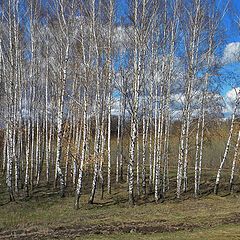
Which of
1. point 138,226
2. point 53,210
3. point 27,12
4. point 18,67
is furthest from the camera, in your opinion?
point 27,12

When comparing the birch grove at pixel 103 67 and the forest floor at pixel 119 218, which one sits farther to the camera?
the birch grove at pixel 103 67

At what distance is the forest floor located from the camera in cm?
1057

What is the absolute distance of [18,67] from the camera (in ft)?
59.8

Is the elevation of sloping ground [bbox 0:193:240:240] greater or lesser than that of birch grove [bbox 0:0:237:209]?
lesser

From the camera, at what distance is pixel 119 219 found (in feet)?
43.4

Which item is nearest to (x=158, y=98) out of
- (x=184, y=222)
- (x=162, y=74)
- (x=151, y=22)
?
(x=162, y=74)

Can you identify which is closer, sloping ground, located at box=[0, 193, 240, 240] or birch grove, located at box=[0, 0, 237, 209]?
sloping ground, located at box=[0, 193, 240, 240]

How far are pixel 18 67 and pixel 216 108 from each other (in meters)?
12.5

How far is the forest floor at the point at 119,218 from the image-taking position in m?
10.6

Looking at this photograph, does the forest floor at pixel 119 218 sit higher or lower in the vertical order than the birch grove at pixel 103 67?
lower

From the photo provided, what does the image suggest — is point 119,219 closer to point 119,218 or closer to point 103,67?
point 119,218

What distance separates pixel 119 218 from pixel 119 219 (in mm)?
236

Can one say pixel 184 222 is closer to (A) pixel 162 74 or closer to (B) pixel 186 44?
(A) pixel 162 74

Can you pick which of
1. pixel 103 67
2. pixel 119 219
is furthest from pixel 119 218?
pixel 103 67
